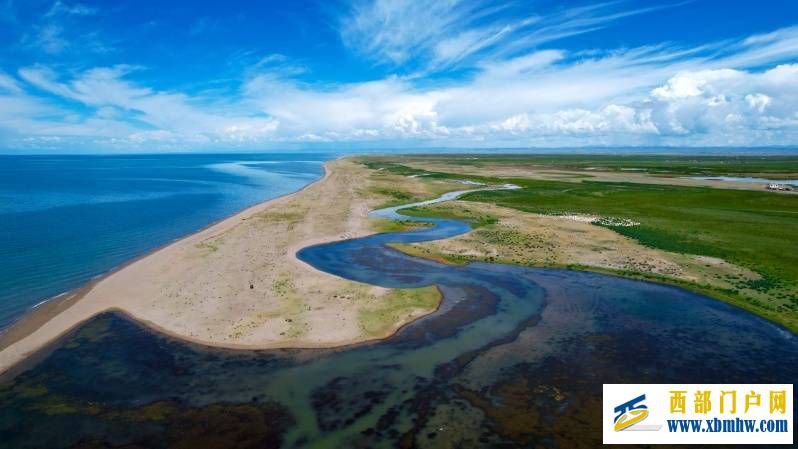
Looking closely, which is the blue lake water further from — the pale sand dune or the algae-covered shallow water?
the algae-covered shallow water

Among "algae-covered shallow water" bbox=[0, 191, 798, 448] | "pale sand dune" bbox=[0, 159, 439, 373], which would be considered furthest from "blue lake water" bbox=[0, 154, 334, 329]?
"algae-covered shallow water" bbox=[0, 191, 798, 448]

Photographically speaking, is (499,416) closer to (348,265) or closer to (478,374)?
(478,374)

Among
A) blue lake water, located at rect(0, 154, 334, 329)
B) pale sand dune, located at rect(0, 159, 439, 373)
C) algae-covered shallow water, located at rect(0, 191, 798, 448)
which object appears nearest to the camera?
algae-covered shallow water, located at rect(0, 191, 798, 448)

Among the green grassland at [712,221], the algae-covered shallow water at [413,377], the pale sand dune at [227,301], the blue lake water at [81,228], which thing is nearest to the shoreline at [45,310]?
the pale sand dune at [227,301]

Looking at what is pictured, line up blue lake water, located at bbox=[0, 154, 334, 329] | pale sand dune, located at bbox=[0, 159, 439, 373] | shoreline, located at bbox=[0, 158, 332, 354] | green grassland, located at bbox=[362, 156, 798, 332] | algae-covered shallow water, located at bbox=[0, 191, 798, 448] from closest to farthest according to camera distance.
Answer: algae-covered shallow water, located at bbox=[0, 191, 798, 448] → pale sand dune, located at bbox=[0, 159, 439, 373] → shoreline, located at bbox=[0, 158, 332, 354] → green grassland, located at bbox=[362, 156, 798, 332] → blue lake water, located at bbox=[0, 154, 334, 329]

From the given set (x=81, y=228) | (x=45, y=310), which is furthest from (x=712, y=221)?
(x=81, y=228)

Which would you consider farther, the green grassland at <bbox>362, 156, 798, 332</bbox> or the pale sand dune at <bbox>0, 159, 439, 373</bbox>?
the green grassland at <bbox>362, 156, 798, 332</bbox>

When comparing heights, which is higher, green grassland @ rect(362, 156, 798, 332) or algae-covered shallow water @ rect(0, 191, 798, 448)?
green grassland @ rect(362, 156, 798, 332)
